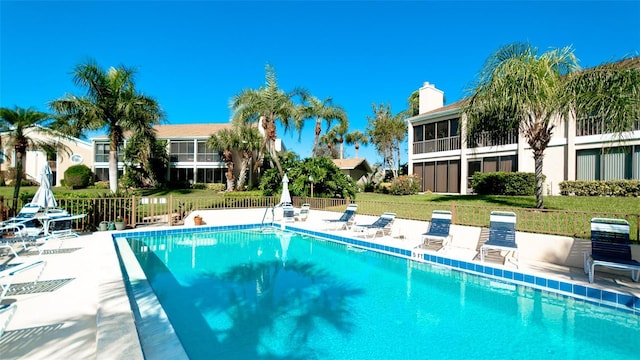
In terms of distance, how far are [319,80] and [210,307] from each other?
27057 millimetres

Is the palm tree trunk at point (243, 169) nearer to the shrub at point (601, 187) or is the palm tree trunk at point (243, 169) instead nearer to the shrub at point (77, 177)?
the shrub at point (77, 177)

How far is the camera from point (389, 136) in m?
33.9

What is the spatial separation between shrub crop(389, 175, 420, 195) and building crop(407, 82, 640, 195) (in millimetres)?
1909

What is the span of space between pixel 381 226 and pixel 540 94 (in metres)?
6.52

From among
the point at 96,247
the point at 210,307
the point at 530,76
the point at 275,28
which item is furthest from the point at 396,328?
the point at 275,28

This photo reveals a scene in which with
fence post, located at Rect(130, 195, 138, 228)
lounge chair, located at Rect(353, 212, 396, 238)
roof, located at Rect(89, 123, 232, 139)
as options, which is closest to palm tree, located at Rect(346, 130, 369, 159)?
roof, located at Rect(89, 123, 232, 139)

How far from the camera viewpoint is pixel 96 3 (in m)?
14.3

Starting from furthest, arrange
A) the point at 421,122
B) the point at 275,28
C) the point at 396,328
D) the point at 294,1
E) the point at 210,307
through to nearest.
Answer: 1. the point at 421,122
2. the point at 275,28
3. the point at 294,1
4. the point at 210,307
5. the point at 396,328

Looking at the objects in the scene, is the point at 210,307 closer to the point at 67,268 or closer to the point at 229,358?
the point at 229,358

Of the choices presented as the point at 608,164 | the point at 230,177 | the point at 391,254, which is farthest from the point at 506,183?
the point at 230,177

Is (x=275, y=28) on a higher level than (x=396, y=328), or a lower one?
higher

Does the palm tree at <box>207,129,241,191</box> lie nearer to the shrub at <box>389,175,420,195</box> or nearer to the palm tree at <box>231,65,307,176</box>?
the palm tree at <box>231,65,307,176</box>

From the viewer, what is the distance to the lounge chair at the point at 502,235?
25.9 feet

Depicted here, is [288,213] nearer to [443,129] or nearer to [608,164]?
[443,129]
